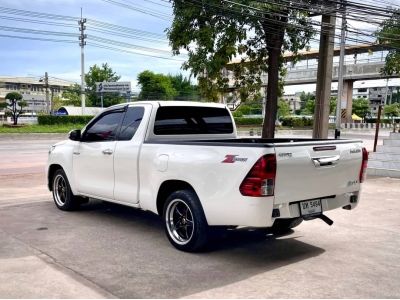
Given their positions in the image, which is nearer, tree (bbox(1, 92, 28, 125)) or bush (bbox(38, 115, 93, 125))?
bush (bbox(38, 115, 93, 125))

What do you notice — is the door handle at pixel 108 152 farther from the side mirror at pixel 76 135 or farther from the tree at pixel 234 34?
the tree at pixel 234 34

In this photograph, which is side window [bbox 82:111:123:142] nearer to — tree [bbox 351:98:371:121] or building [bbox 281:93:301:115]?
tree [bbox 351:98:371:121]

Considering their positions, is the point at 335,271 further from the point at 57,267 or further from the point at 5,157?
the point at 5,157

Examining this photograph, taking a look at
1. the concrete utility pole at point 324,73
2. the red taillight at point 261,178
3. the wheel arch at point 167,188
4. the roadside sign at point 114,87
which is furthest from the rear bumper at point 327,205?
the roadside sign at point 114,87

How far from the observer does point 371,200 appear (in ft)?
30.4

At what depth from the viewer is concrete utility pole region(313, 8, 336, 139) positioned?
49.2 ft

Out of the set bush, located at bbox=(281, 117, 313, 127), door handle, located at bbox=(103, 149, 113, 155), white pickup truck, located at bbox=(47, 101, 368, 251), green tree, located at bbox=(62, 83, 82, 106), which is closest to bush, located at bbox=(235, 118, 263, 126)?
bush, located at bbox=(281, 117, 313, 127)

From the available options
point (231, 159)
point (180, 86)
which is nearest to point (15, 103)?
point (180, 86)

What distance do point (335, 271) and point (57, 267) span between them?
114 inches

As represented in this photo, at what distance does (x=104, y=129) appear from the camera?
6.84 metres

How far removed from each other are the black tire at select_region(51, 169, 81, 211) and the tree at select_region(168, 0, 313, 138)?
6.65 meters

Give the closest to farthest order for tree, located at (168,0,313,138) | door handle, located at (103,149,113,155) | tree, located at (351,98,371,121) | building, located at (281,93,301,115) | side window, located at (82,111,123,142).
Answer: door handle, located at (103,149,113,155), side window, located at (82,111,123,142), tree, located at (168,0,313,138), tree, located at (351,98,371,121), building, located at (281,93,301,115)

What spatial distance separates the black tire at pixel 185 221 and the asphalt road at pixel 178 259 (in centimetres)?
13

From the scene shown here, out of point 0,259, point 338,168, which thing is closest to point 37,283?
point 0,259
